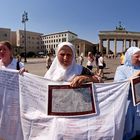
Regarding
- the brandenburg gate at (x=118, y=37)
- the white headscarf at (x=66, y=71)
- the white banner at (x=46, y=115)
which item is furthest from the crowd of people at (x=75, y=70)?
the brandenburg gate at (x=118, y=37)

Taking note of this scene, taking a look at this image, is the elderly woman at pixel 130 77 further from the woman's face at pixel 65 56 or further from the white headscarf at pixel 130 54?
the woman's face at pixel 65 56

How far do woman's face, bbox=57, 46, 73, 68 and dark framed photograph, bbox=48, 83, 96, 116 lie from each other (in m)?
0.30

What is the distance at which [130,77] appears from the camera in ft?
13.4

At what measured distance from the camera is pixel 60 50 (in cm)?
387

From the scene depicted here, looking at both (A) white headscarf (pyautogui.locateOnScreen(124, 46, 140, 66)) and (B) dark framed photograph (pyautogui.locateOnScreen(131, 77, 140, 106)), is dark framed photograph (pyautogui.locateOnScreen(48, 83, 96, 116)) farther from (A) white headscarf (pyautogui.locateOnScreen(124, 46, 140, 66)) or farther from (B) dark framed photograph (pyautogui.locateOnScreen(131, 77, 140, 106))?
Answer: (A) white headscarf (pyautogui.locateOnScreen(124, 46, 140, 66))

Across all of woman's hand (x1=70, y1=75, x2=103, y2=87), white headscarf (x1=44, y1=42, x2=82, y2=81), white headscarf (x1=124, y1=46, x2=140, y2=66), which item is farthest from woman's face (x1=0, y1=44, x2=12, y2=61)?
white headscarf (x1=124, y1=46, x2=140, y2=66)

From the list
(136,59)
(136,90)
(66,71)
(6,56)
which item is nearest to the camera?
(66,71)

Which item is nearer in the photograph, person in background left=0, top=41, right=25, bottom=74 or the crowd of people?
the crowd of people

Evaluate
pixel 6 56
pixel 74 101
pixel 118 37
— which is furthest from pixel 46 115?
pixel 118 37

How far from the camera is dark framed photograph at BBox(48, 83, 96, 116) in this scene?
147 inches

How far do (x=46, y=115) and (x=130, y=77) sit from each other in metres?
1.22

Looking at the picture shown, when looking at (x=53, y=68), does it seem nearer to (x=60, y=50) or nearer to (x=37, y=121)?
(x=60, y=50)

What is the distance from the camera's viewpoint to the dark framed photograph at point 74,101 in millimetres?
3734

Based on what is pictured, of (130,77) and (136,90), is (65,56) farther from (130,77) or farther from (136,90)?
(136,90)
